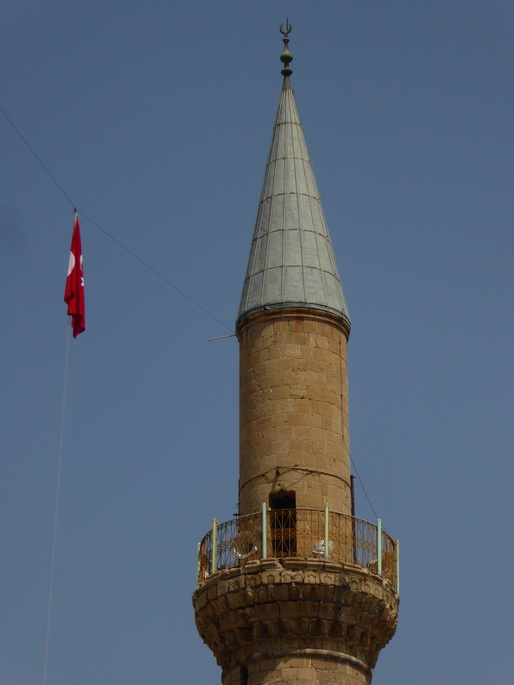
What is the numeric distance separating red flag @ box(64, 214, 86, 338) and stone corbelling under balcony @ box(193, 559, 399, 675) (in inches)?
220

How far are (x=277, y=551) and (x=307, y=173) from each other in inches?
306

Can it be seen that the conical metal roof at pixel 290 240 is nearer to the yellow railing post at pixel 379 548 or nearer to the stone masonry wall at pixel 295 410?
the stone masonry wall at pixel 295 410

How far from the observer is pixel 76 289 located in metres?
27.4

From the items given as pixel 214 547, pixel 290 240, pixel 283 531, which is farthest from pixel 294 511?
pixel 290 240

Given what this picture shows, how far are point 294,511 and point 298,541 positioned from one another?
1.75 feet

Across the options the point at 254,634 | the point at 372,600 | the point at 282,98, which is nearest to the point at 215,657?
the point at 254,634

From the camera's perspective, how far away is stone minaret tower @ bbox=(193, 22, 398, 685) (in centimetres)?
2373

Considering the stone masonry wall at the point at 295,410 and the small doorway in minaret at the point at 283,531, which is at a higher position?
the stone masonry wall at the point at 295,410

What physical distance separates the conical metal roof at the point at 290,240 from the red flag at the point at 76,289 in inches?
113

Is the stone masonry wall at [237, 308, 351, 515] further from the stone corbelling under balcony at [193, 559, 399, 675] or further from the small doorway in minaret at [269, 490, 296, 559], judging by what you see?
the stone corbelling under balcony at [193, 559, 399, 675]

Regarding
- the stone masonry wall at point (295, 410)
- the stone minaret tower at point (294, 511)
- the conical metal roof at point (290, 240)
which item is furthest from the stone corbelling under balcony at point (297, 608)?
the conical metal roof at point (290, 240)

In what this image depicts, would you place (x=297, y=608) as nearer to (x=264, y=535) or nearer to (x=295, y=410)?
(x=264, y=535)

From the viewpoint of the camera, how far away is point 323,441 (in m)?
→ 25.3

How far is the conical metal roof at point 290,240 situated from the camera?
87.5 ft
